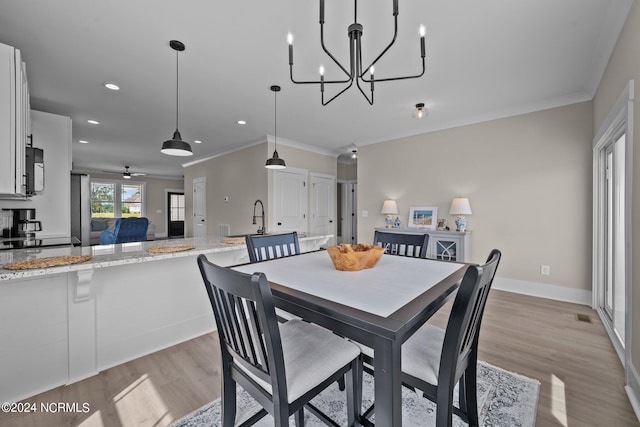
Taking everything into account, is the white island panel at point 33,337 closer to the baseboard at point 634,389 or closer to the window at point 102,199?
the baseboard at point 634,389

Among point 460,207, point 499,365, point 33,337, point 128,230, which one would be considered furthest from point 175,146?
point 460,207

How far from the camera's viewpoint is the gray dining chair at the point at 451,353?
92cm

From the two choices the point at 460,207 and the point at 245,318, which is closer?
the point at 245,318

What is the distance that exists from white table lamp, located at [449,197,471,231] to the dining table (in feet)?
8.03

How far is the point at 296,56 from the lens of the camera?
2.43 m

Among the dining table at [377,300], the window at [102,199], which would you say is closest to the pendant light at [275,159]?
the dining table at [377,300]

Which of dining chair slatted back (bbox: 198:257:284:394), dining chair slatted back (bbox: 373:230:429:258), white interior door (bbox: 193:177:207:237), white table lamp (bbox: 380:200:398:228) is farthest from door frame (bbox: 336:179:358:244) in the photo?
dining chair slatted back (bbox: 198:257:284:394)

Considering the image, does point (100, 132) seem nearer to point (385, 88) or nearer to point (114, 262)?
point (114, 262)

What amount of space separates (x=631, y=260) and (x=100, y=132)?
6.84 m

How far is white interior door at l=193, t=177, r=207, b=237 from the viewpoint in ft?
22.4

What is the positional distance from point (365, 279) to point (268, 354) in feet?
1.89

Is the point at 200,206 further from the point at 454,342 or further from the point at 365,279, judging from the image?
the point at 454,342

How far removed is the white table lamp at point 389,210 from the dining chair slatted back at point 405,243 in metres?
2.29

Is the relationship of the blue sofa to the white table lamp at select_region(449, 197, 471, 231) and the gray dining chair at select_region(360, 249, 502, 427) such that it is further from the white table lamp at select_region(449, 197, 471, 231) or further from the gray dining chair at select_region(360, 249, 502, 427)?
the white table lamp at select_region(449, 197, 471, 231)
